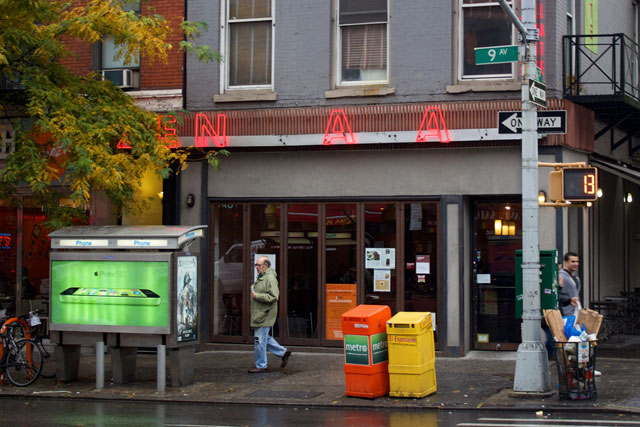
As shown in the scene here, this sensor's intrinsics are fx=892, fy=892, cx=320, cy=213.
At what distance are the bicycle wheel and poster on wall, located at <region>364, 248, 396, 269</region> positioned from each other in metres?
5.65

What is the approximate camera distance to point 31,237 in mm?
17359

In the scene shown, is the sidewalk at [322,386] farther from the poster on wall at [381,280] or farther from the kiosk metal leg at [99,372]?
the poster on wall at [381,280]

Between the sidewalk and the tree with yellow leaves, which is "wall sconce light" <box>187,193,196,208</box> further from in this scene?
the sidewalk

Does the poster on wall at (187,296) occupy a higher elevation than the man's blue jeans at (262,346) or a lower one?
higher

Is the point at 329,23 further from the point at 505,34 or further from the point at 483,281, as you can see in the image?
the point at 483,281

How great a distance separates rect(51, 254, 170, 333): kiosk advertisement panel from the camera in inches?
497

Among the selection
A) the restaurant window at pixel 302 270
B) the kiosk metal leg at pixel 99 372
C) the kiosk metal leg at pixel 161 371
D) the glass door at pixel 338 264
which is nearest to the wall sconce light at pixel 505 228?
the glass door at pixel 338 264

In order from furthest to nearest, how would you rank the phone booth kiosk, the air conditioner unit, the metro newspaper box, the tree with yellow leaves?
the air conditioner unit, the tree with yellow leaves, the phone booth kiosk, the metro newspaper box

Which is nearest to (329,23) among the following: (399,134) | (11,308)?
(399,134)

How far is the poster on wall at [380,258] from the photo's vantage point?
15359mm

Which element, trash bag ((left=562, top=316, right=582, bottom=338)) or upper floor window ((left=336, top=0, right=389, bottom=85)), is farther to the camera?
upper floor window ((left=336, top=0, right=389, bottom=85))

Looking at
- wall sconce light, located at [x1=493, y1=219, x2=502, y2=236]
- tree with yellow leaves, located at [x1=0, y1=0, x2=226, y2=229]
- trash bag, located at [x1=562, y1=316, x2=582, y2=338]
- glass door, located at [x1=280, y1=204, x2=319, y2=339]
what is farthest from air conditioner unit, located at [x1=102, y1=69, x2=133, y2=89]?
trash bag, located at [x1=562, y1=316, x2=582, y2=338]

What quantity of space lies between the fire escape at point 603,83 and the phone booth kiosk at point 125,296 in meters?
6.85

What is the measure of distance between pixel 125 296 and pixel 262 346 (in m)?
2.23
